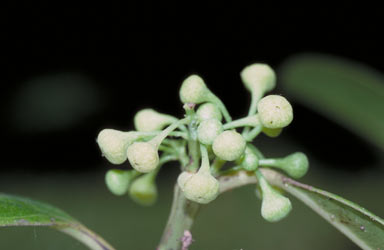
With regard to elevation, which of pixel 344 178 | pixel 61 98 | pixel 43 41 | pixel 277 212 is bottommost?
pixel 344 178

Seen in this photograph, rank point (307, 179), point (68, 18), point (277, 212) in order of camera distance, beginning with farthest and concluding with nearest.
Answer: point (68, 18), point (307, 179), point (277, 212)

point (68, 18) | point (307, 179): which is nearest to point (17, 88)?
point (68, 18)

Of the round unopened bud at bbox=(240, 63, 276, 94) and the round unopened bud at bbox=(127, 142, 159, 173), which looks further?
the round unopened bud at bbox=(240, 63, 276, 94)

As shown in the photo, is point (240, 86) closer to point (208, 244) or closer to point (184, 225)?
point (208, 244)

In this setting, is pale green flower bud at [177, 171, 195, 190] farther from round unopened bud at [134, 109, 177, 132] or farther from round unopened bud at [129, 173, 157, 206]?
round unopened bud at [129, 173, 157, 206]

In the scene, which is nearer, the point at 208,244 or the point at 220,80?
the point at 208,244

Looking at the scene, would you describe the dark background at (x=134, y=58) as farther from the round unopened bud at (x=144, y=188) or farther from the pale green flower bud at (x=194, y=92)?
the pale green flower bud at (x=194, y=92)

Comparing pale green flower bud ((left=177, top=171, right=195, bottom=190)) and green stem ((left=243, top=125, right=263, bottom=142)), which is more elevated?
green stem ((left=243, top=125, right=263, bottom=142))

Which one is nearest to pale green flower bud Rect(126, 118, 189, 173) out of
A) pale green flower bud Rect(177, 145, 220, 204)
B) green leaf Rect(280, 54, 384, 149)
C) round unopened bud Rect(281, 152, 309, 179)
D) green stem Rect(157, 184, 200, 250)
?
pale green flower bud Rect(177, 145, 220, 204)
